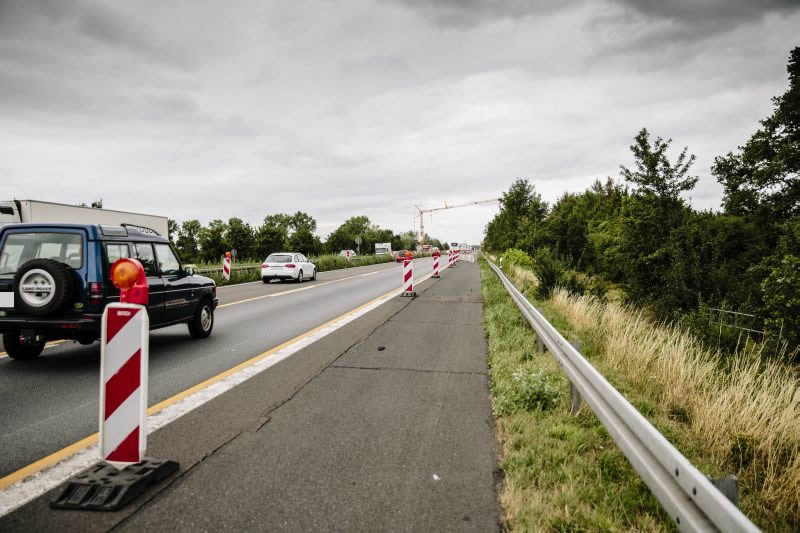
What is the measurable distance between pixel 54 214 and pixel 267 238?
67.3 metres

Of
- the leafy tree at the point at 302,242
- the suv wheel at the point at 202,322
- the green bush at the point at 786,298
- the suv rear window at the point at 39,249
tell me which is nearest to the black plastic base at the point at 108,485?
the suv rear window at the point at 39,249

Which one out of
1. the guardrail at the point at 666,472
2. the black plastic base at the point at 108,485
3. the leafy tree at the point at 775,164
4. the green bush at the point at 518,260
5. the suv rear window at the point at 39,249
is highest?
the leafy tree at the point at 775,164

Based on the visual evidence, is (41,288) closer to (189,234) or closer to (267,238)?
(267,238)

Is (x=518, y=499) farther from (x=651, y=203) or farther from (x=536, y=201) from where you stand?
(x=536, y=201)

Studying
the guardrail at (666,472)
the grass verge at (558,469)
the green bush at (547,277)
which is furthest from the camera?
the green bush at (547,277)

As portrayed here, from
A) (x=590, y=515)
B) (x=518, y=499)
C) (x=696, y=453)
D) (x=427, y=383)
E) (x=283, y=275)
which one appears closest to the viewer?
(x=590, y=515)

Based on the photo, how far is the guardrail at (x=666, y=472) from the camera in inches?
62.1

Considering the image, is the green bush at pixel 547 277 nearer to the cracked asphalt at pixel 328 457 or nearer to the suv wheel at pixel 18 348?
the cracked asphalt at pixel 328 457

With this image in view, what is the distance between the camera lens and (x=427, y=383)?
5121mm

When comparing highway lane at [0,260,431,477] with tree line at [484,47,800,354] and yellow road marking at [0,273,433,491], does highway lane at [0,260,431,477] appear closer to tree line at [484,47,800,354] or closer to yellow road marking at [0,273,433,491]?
yellow road marking at [0,273,433,491]

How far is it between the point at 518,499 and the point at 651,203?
32.9m

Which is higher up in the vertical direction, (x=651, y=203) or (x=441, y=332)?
(x=651, y=203)

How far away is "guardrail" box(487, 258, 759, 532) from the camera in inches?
62.1

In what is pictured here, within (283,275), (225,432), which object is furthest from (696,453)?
(283,275)
